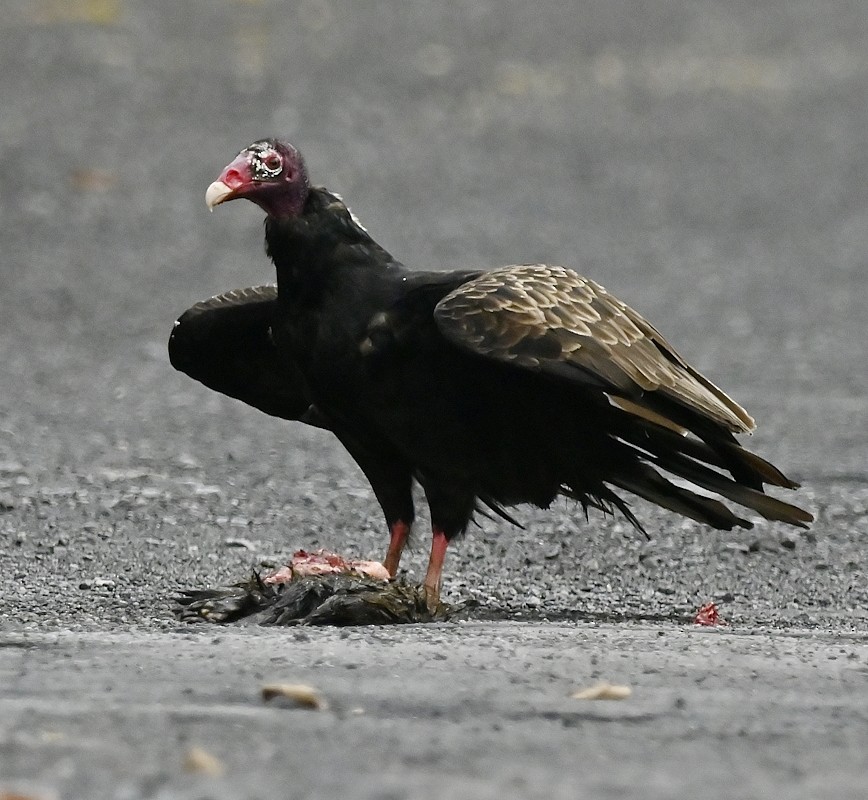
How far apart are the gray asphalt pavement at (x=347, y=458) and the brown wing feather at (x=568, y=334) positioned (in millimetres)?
728

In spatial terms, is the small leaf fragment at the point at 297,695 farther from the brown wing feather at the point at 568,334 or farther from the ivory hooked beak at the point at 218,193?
the ivory hooked beak at the point at 218,193

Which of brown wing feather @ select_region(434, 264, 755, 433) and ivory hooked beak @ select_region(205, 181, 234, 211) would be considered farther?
ivory hooked beak @ select_region(205, 181, 234, 211)

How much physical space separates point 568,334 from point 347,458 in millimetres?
3673

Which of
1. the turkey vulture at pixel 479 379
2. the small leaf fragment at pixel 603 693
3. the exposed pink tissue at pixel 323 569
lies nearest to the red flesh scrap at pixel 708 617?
the turkey vulture at pixel 479 379

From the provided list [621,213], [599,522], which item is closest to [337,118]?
[621,213]

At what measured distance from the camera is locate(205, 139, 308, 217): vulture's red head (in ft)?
18.7

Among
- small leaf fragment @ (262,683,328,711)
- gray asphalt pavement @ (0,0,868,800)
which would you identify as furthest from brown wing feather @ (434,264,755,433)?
small leaf fragment @ (262,683,328,711)

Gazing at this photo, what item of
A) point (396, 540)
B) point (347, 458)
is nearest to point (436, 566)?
point (396, 540)

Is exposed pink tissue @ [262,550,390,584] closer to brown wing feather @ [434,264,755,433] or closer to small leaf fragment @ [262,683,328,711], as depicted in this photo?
brown wing feather @ [434,264,755,433]

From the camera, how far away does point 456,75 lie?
18734 millimetres

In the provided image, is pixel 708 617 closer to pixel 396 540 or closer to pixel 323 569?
pixel 396 540

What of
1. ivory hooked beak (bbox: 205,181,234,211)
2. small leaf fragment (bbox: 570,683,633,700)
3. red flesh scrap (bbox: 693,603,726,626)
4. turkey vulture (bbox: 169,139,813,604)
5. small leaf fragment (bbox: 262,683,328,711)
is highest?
ivory hooked beak (bbox: 205,181,234,211)

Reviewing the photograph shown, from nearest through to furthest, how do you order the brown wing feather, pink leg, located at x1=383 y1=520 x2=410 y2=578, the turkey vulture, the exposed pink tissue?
1. the brown wing feather
2. the turkey vulture
3. the exposed pink tissue
4. pink leg, located at x1=383 y1=520 x2=410 y2=578

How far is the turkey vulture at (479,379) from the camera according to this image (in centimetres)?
537
